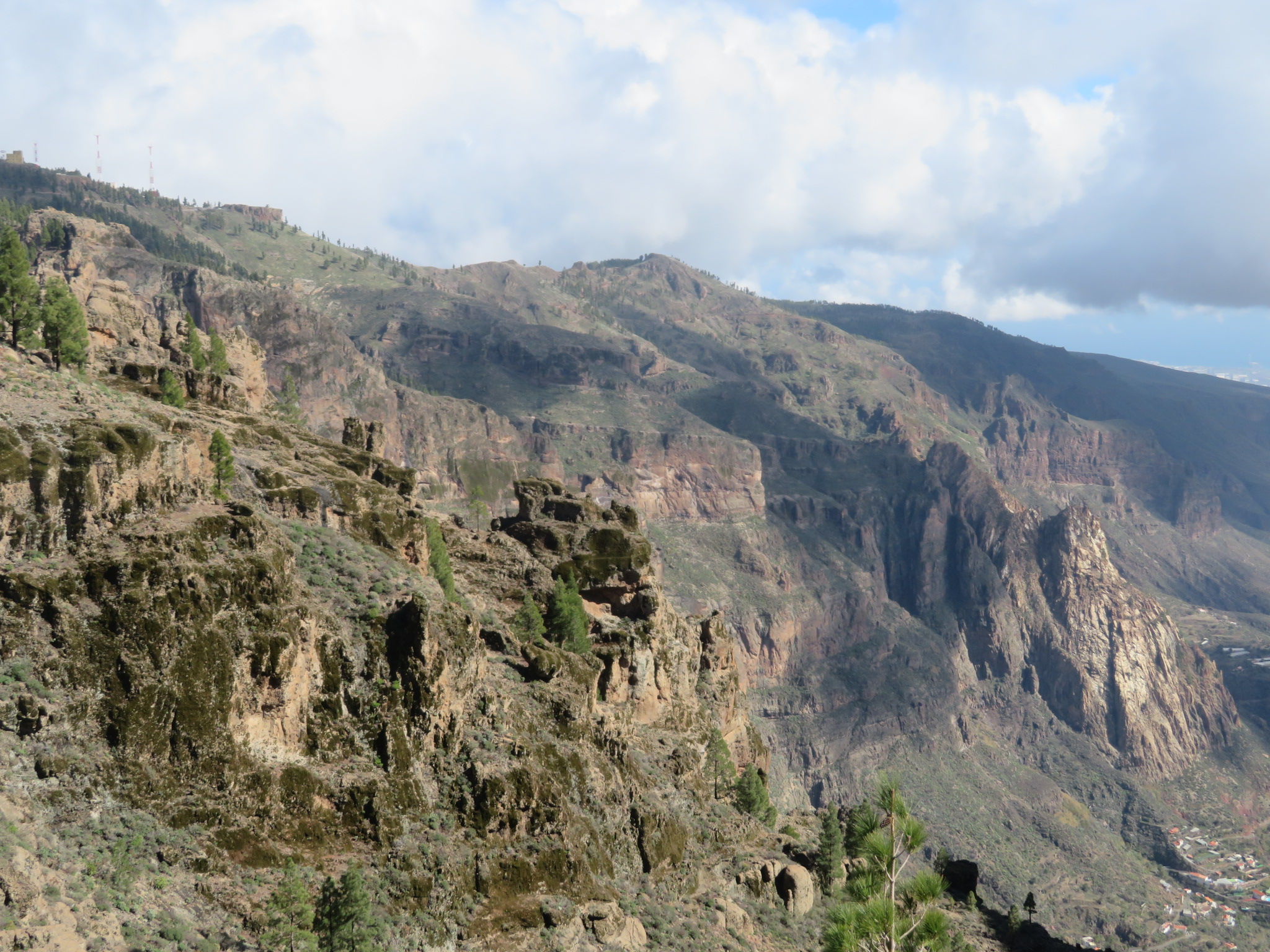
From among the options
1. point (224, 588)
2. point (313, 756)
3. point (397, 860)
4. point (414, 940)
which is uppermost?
point (224, 588)

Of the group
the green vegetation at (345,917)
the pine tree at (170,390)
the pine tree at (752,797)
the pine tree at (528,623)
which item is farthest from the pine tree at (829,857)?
the pine tree at (170,390)

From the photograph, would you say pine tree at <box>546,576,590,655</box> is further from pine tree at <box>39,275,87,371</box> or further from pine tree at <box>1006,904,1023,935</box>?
pine tree at <box>1006,904,1023,935</box>

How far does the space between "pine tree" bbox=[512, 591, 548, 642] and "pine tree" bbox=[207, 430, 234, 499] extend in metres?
26.6

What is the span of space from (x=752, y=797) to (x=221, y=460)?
6250cm

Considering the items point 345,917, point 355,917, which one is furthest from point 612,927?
point 345,917

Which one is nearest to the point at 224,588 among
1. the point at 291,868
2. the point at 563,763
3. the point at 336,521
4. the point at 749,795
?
the point at 291,868

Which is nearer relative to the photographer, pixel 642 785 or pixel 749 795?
pixel 642 785

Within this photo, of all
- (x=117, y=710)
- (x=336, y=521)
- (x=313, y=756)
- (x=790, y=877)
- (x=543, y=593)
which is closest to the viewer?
Answer: (x=117, y=710)

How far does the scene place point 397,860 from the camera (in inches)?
2116

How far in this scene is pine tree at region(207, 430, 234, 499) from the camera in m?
70.5

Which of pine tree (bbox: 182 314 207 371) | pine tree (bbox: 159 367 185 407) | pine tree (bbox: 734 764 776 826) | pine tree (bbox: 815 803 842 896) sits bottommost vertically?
pine tree (bbox: 815 803 842 896)

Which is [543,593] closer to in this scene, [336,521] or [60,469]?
[336,521]

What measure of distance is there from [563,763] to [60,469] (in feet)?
124

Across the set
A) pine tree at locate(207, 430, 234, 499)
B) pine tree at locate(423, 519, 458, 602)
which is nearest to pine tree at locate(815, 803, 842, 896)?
pine tree at locate(423, 519, 458, 602)
